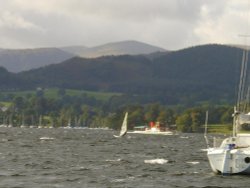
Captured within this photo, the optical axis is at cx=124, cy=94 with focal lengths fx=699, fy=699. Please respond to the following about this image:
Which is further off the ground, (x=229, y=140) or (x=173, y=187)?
(x=229, y=140)

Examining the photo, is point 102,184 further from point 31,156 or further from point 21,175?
point 31,156

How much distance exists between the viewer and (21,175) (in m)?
73.2

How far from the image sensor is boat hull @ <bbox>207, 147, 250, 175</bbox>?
71.2 m

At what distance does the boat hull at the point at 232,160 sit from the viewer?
71250 mm

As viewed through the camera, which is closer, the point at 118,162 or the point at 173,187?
the point at 173,187

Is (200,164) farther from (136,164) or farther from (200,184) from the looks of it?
(200,184)

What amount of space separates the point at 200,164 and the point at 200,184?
82.3ft

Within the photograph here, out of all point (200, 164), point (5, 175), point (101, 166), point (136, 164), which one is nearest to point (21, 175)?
point (5, 175)

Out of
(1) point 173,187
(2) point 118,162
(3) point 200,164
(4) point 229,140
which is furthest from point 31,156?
(1) point 173,187

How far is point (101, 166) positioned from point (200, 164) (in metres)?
13.6

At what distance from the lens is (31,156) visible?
349 feet

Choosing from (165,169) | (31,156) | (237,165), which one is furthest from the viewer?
(31,156)

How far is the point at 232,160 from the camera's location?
71750 mm

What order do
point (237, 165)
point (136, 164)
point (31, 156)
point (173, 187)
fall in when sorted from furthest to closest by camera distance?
point (31, 156), point (136, 164), point (237, 165), point (173, 187)
